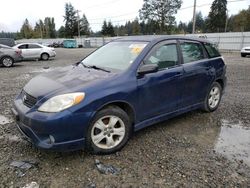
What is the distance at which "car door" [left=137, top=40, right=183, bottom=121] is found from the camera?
3730 millimetres

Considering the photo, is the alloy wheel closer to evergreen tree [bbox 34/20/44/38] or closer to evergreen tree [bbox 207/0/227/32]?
evergreen tree [bbox 207/0/227/32]

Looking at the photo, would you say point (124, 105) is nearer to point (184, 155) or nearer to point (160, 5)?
point (184, 155)

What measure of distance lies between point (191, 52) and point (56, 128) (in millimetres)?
2920

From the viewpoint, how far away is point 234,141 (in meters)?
4.00

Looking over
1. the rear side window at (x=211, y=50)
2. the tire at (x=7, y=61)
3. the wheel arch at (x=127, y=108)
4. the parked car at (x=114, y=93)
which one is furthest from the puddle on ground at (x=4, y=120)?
the tire at (x=7, y=61)

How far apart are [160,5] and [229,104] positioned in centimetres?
5601

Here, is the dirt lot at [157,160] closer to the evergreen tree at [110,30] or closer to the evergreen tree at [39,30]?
the evergreen tree at [110,30]

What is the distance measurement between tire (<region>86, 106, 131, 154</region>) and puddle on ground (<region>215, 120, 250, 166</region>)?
1.42 meters

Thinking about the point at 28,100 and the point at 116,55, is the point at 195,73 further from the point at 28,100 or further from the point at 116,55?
the point at 28,100

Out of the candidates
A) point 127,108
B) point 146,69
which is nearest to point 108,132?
point 127,108

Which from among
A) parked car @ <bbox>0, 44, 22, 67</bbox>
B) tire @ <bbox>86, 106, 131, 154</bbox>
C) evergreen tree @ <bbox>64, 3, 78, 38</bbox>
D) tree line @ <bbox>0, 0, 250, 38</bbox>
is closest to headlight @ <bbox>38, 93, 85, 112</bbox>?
tire @ <bbox>86, 106, 131, 154</bbox>

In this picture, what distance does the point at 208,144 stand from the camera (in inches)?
152

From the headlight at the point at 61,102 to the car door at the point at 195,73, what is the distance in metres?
2.04

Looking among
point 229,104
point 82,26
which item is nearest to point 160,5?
point 82,26
